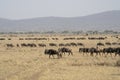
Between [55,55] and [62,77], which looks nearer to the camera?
[62,77]

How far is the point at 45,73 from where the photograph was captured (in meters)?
20.7

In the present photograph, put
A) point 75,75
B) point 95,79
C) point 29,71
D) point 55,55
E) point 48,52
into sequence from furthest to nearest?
point 55,55 → point 48,52 → point 29,71 → point 75,75 → point 95,79

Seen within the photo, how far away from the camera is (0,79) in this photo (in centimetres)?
1819

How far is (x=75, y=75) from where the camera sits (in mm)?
19781

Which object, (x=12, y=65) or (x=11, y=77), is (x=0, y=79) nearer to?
(x=11, y=77)

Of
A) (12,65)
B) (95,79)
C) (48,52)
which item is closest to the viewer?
(95,79)

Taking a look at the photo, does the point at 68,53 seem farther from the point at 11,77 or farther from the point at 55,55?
the point at 11,77

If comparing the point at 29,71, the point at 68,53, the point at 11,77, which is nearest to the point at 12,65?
the point at 29,71

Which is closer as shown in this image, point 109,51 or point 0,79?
point 0,79

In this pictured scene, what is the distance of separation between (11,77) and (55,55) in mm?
15197

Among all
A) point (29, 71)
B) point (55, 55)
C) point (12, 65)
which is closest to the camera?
point (29, 71)

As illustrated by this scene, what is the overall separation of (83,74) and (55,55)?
45.1 ft

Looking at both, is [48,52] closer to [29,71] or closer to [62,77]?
[29,71]

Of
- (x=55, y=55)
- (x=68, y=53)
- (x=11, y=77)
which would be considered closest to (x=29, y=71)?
(x=11, y=77)
